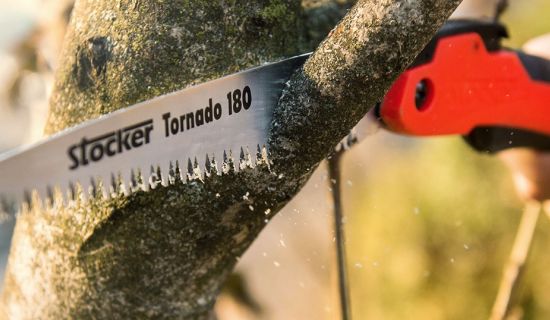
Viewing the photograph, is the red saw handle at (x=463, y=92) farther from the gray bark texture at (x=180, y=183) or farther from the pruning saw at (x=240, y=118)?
the gray bark texture at (x=180, y=183)

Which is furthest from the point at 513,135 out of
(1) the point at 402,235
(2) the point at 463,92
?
(1) the point at 402,235

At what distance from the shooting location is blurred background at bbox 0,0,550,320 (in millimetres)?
1496

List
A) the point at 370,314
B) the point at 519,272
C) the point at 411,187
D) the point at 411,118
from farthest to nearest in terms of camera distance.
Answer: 1. the point at 411,187
2. the point at 370,314
3. the point at 519,272
4. the point at 411,118

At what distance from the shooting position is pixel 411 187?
1.74 m

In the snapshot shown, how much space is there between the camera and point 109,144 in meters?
0.59

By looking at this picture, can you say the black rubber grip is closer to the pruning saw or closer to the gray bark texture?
the pruning saw

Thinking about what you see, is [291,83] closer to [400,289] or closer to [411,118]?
[411,118]

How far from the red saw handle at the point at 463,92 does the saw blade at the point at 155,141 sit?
0.43 feet

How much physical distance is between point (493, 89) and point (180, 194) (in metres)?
0.42

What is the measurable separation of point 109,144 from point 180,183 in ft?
0.32

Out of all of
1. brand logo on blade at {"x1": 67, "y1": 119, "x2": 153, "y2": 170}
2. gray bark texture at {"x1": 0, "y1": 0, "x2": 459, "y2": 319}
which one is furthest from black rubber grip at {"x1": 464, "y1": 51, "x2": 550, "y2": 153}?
brand logo on blade at {"x1": 67, "y1": 119, "x2": 153, "y2": 170}

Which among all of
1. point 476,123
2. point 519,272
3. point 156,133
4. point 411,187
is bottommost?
point 411,187

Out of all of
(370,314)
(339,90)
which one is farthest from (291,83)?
(370,314)

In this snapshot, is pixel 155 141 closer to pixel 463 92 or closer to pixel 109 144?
pixel 109 144
